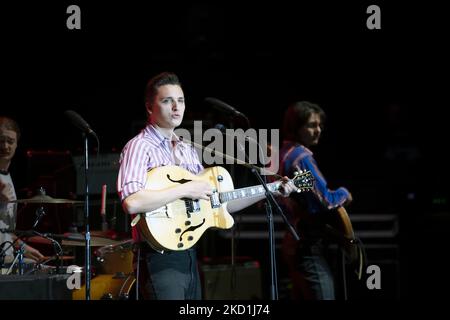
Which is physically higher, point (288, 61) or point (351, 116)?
point (288, 61)

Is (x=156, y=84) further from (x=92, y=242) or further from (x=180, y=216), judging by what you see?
(x=92, y=242)

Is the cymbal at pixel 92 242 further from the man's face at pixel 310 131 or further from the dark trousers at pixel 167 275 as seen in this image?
the man's face at pixel 310 131

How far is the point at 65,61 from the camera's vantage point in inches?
302

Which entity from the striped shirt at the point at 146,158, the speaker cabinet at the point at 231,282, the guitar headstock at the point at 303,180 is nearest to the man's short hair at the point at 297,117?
the guitar headstock at the point at 303,180

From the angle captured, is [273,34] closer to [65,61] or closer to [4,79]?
[65,61]

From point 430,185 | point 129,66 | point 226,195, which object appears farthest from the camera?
point 129,66

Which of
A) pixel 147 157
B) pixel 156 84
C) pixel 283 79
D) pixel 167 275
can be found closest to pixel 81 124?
pixel 156 84

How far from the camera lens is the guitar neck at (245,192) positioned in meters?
4.05

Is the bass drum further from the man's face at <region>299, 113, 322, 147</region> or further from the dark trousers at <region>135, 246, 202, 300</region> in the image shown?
the man's face at <region>299, 113, 322, 147</region>

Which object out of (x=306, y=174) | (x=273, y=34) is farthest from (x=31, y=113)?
(x=306, y=174)

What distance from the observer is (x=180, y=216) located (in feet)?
12.4

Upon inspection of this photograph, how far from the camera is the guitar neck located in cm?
405

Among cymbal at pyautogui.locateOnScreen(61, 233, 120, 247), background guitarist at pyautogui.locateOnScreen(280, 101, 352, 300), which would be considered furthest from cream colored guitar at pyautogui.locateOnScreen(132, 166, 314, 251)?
cymbal at pyautogui.locateOnScreen(61, 233, 120, 247)

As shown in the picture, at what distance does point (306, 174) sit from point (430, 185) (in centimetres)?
381
